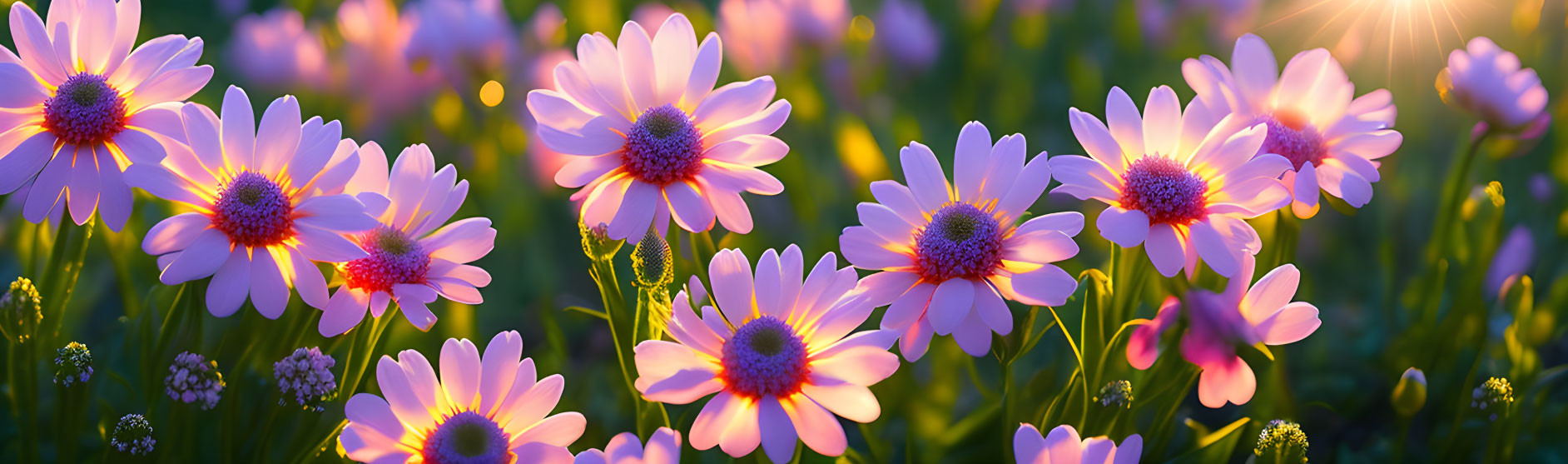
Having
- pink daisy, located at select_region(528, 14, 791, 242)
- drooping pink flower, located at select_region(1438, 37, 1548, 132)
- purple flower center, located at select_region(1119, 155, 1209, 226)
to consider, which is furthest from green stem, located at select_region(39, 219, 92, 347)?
drooping pink flower, located at select_region(1438, 37, 1548, 132)

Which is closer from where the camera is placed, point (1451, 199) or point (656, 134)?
point (656, 134)

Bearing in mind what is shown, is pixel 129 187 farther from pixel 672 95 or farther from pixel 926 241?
pixel 926 241

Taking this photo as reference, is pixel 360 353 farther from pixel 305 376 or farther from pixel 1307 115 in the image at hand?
pixel 1307 115

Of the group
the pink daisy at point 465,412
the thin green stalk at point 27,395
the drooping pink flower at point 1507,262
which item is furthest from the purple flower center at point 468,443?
the drooping pink flower at point 1507,262

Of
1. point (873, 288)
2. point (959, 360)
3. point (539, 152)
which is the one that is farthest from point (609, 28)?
point (873, 288)

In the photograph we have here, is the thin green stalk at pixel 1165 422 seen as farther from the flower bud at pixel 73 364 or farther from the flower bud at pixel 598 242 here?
the flower bud at pixel 73 364

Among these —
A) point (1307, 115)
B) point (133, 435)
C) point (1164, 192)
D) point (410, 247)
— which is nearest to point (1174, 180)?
point (1164, 192)

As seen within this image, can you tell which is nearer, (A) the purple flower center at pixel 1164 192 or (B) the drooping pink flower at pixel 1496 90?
(A) the purple flower center at pixel 1164 192
